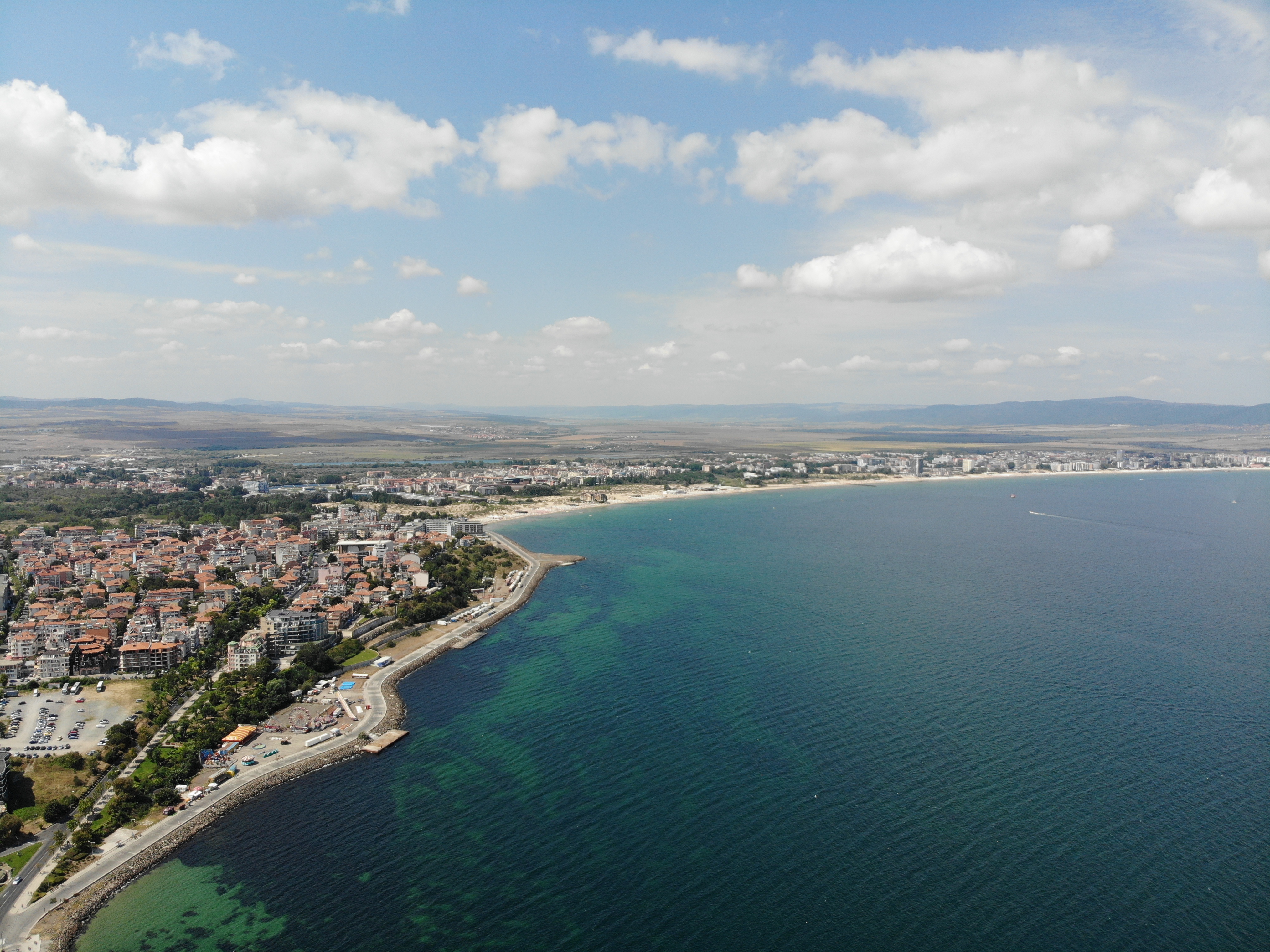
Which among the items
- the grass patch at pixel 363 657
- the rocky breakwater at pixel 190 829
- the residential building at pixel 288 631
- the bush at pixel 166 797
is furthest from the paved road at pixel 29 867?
the residential building at pixel 288 631

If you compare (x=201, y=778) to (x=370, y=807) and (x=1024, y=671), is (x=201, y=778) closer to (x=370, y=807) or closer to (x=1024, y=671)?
(x=370, y=807)

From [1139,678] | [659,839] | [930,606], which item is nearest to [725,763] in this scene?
[659,839]

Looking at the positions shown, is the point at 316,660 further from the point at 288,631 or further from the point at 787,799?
the point at 787,799

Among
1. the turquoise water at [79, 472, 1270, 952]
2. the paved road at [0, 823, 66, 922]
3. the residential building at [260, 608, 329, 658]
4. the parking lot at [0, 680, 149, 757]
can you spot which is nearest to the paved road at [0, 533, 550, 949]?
the paved road at [0, 823, 66, 922]

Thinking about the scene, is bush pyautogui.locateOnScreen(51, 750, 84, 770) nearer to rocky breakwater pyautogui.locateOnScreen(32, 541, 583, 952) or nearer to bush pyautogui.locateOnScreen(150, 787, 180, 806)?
bush pyautogui.locateOnScreen(150, 787, 180, 806)

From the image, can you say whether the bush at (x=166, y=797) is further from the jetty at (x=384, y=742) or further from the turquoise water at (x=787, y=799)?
the jetty at (x=384, y=742)

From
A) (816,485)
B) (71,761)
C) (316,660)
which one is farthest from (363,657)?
(816,485)
